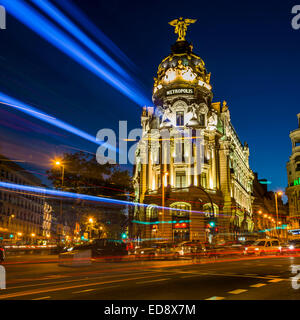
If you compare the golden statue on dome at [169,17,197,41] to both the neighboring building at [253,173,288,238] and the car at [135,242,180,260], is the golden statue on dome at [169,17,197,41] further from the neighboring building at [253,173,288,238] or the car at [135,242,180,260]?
the car at [135,242,180,260]

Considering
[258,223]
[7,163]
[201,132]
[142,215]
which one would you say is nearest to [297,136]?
[258,223]

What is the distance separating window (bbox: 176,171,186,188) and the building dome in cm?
1414

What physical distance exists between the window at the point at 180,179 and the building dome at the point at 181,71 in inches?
557

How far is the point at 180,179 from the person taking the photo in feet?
179

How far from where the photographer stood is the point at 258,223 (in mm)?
93688

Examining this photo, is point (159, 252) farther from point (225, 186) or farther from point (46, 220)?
point (46, 220)

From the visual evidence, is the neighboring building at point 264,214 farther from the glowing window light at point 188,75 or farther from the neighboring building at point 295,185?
the glowing window light at point 188,75

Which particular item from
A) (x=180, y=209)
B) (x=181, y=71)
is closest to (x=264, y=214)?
(x=180, y=209)

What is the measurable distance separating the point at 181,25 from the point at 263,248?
45.2 m

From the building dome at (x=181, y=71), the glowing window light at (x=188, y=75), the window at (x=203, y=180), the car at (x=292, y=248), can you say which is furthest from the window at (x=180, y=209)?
the glowing window light at (x=188, y=75)

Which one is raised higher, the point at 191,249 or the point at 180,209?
the point at 180,209

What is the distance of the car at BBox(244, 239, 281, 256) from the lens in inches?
1225

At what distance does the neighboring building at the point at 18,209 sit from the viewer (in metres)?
75.0

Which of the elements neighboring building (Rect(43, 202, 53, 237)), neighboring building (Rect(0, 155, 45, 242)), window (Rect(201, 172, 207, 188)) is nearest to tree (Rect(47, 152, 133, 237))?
window (Rect(201, 172, 207, 188))
